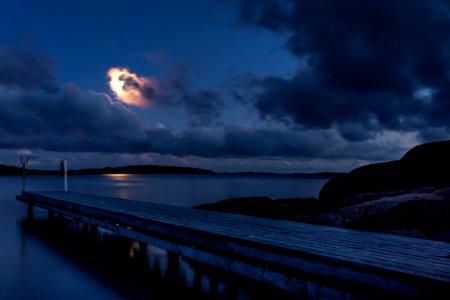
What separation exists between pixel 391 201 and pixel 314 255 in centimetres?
718

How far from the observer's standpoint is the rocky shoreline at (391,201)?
404 inches

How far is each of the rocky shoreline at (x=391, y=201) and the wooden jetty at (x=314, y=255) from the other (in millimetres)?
3863

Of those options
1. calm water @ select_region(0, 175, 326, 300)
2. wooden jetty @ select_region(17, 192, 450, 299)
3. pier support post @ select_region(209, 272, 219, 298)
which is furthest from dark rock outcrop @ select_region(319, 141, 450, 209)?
wooden jetty @ select_region(17, 192, 450, 299)

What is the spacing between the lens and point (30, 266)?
35.6 ft

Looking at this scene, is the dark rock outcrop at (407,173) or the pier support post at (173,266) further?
the dark rock outcrop at (407,173)

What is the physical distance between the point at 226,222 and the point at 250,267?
8.04 ft

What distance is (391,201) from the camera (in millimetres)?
10898

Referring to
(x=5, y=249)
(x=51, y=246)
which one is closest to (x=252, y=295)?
(x=51, y=246)

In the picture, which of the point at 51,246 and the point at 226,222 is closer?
the point at 226,222

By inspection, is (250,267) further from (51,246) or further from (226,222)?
(51,246)

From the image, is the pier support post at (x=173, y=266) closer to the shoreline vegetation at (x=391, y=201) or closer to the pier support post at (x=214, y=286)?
the pier support post at (x=214, y=286)

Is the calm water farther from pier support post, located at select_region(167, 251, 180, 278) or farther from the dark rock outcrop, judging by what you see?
the dark rock outcrop

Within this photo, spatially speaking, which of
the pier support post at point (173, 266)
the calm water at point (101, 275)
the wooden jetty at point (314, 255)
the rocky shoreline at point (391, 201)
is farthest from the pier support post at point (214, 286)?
the rocky shoreline at point (391, 201)

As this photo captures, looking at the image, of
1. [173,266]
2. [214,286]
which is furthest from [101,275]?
Answer: [214,286]
